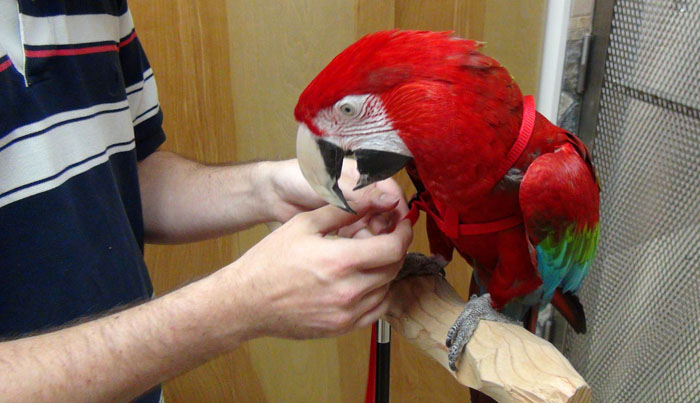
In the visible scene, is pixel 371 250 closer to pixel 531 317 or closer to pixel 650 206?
pixel 531 317

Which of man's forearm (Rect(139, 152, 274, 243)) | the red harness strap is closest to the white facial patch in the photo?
the red harness strap

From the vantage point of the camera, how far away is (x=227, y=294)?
0.52 m

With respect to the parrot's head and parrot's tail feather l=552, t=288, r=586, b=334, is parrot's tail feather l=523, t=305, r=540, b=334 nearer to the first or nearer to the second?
parrot's tail feather l=552, t=288, r=586, b=334

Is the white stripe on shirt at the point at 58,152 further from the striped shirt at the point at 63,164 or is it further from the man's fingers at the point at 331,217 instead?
the man's fingers at the point at 331,217

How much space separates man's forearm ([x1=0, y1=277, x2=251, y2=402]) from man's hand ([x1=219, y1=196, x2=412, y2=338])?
0.03 metres

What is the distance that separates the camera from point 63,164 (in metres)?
0.59

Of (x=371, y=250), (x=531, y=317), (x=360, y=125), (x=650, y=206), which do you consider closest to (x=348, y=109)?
(x=360, y=125)

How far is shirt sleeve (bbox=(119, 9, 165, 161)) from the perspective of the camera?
2.39ft

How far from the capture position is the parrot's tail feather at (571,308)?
0.83m

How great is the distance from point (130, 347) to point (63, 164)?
0.22m

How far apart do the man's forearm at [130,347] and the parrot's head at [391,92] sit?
0.67 feet

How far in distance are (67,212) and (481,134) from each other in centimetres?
45

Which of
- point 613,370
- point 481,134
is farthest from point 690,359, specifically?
point 481,134

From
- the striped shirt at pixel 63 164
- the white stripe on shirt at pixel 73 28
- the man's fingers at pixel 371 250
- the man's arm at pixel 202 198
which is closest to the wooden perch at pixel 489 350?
the man's fingers at pixel 371 250
